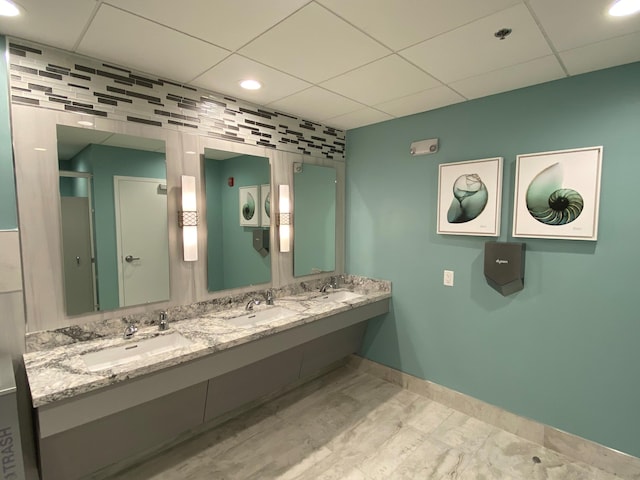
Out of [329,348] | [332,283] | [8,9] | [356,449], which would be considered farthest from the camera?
[332,283]

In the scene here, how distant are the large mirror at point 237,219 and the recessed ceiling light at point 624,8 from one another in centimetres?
221

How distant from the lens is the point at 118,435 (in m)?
1.82

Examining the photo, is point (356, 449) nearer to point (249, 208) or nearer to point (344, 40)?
point (249, 208)

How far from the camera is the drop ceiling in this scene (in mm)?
1394

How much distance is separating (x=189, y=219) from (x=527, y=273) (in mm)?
2389

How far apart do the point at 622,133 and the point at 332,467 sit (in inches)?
105

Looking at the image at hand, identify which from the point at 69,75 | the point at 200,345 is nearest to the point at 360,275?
the point at 200,345

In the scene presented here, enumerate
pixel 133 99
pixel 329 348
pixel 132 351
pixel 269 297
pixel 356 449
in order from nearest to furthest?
1. pixel 132 351
2. pixel 133 99
3. pixel 356 449
4. pixel 269 297
5. pixel 329 348

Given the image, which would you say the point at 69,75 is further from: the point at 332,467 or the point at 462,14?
the point at 332,467

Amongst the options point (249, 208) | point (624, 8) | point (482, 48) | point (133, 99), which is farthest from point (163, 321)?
point (624, 8)

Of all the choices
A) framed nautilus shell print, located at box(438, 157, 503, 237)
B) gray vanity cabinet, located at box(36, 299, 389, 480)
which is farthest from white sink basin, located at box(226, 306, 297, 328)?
framed nautilus shell print, located at box(438, 157, 503, 237)

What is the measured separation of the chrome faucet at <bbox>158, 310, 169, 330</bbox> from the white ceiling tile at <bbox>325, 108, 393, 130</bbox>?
6.93 ft

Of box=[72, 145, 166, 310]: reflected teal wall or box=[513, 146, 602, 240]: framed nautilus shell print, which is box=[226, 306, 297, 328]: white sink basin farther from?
box=[513, 146, 602, 240]: framed nautilus shell print

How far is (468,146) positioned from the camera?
2.56m
